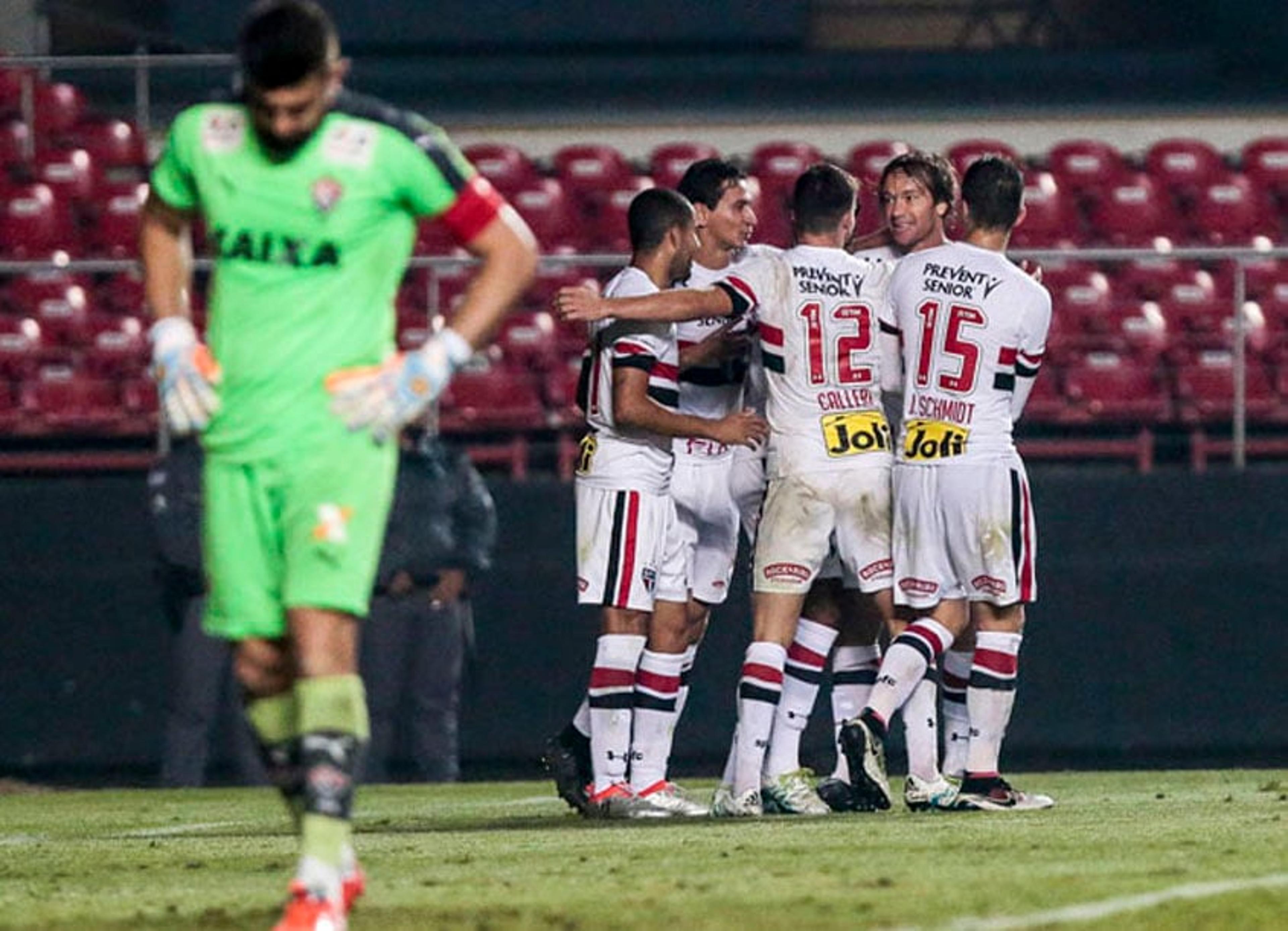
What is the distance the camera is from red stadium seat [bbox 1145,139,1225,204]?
18.5 metres

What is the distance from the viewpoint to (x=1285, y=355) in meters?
15.0

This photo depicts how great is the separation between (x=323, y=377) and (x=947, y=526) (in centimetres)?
413

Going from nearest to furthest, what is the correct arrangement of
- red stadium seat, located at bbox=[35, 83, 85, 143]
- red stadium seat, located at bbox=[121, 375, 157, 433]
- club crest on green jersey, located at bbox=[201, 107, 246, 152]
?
1. club crest on green jersey, located at bbox=[201, 107, 246, 152]
2. red stadium seat, located at bbox=[121, 375, 157, 433]
3. red stadium seat, located at bbox=[35, 83, 85, 143]

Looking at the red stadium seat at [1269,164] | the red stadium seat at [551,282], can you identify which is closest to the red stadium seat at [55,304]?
the red stadium seat at [551,282]

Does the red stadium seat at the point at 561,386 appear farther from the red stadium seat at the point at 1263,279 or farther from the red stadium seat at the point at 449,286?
the red stadium seat at the point at 1263,279

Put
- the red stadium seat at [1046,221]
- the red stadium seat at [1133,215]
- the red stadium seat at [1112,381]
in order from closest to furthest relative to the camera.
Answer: the red stadium seat at [1112,381], the red stadium seat at [1046,221], the red stadium seat at [1133,215]

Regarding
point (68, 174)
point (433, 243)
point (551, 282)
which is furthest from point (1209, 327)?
point (68, 174)

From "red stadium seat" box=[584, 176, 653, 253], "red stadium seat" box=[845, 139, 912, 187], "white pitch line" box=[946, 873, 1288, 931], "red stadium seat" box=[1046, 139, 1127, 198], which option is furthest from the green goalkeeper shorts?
"red stadium seat" box=[1046, 139, 1127, 198]

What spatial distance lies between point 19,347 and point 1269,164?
8911 millimetres

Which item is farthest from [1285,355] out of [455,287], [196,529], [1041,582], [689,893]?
[689,893]

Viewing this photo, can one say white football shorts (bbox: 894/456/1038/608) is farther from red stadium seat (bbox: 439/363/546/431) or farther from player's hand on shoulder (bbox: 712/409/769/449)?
red stadium seat (bbox: 439/363/546/431)

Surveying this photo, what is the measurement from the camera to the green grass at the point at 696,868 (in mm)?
5766

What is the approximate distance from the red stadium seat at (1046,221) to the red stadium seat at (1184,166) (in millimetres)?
875

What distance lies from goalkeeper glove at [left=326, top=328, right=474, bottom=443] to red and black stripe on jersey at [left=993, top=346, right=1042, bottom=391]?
4004 millimetres
